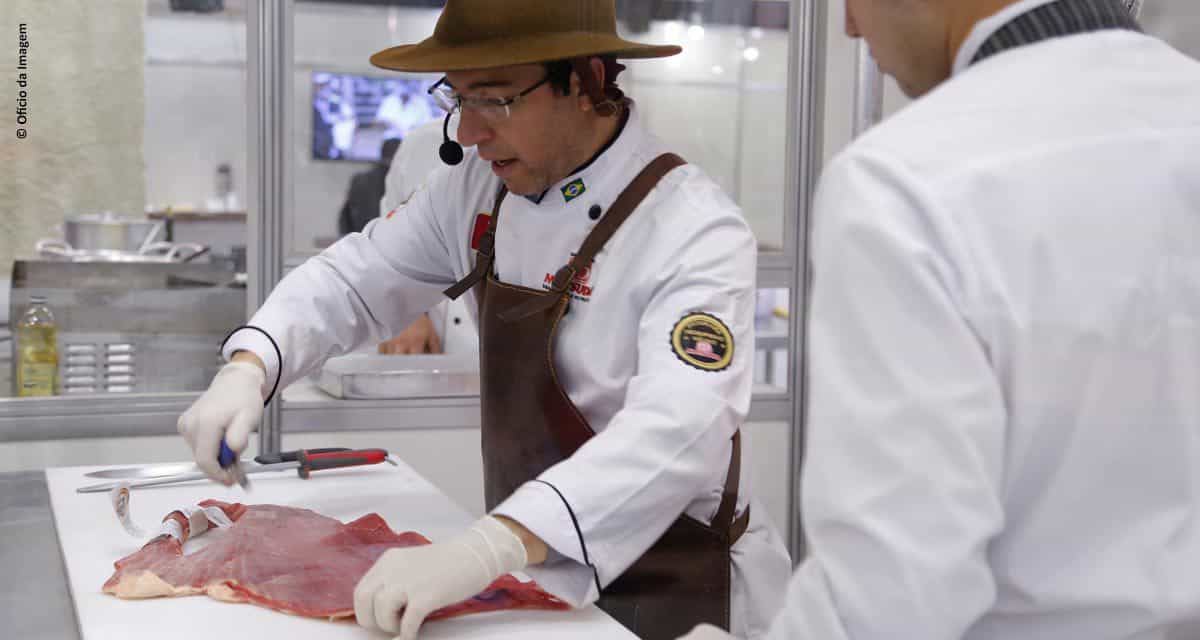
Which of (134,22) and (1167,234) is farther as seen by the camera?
(134,22)

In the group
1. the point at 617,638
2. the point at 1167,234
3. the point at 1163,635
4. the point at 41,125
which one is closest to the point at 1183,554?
the point at 1163,635

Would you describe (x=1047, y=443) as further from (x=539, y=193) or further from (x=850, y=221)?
(x=539, y=193)

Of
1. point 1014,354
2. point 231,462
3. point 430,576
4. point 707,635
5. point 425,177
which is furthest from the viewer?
point 425,177

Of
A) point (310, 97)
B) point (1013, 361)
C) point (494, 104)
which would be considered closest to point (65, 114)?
point (494, 104)

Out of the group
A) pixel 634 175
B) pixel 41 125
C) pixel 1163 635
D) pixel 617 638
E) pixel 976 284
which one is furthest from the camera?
pixel 41 125

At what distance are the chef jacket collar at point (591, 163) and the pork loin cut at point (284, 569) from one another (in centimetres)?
54

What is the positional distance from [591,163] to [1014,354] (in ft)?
3.36

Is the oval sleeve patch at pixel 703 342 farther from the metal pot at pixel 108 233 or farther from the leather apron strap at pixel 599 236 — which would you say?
the metal pot at pixel 108 233

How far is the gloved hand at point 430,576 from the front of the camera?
115 cm

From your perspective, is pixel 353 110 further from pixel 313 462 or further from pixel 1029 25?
pixel 1029 25

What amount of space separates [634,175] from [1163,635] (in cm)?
102

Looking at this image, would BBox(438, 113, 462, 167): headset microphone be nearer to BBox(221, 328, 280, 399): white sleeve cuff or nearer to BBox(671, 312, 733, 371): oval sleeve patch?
BBox(221, 328, 280, 399): white sleeve cuff

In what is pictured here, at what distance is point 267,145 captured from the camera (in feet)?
7.75

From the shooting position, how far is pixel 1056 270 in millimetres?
779
